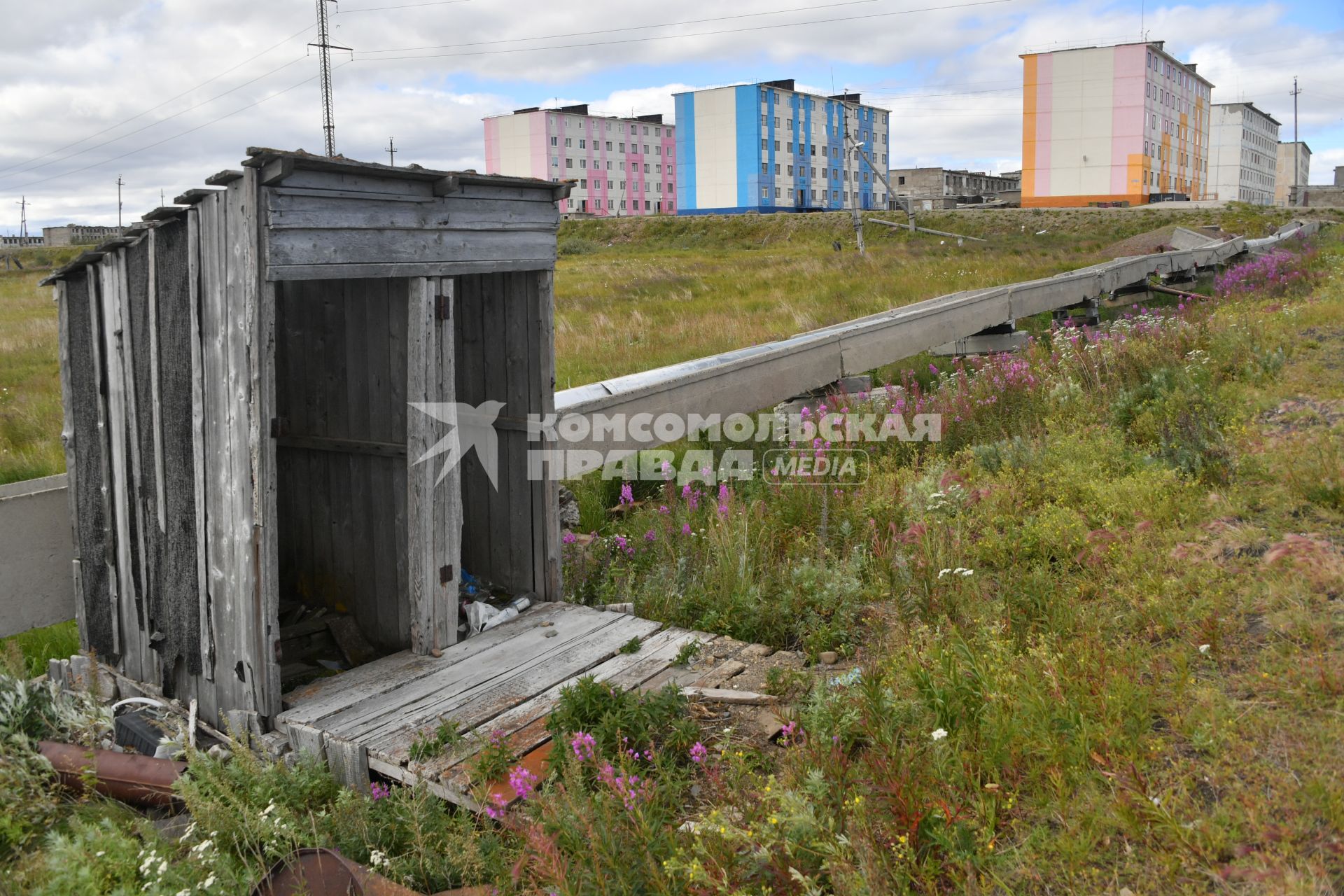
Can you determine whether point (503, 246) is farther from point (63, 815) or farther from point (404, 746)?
point (63, 815)

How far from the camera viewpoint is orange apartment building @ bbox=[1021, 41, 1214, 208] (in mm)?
59969

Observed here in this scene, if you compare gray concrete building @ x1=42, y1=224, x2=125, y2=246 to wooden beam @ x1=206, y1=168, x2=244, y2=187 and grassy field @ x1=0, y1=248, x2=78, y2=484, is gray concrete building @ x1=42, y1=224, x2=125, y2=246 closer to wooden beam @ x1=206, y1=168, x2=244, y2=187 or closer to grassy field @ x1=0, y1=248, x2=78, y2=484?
grassy field @ x1=0, y1=248, x2=78, y2=484

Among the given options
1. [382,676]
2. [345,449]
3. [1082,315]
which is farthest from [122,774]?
[1082,315]

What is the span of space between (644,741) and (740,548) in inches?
76.4

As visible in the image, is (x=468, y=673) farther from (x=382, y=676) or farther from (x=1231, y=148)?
(x=1231, y=148)

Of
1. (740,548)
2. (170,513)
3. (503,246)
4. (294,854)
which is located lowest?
(294,854)

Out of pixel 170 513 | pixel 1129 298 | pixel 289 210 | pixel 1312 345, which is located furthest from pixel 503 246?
pixel 1129 298

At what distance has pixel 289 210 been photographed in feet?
13.5

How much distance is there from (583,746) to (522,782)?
0.25 metres

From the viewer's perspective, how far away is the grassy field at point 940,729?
9.32 feet

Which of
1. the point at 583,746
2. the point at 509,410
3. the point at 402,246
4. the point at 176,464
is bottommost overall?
the point at 583,746

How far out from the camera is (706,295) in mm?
19984

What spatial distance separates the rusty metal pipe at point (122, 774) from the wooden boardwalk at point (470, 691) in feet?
1.58

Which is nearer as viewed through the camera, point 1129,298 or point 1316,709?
point 1316,709
